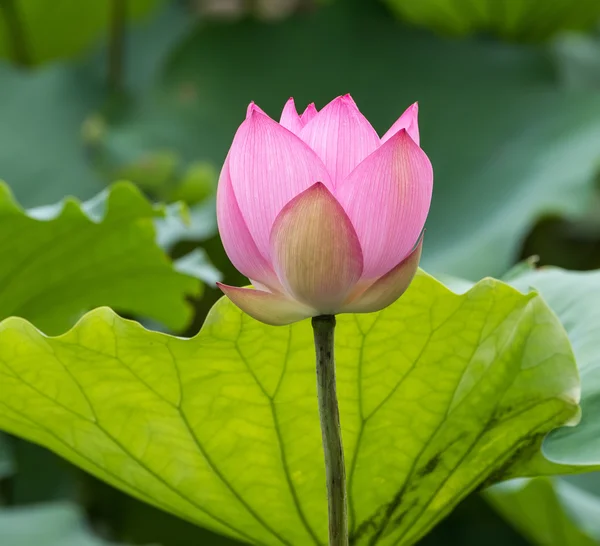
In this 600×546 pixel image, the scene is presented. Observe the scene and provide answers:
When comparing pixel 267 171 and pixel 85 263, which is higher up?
pixel 85 263

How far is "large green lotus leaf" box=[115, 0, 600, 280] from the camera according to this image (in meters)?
1.31

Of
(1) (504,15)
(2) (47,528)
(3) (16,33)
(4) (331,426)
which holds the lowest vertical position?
(4) (331,426)

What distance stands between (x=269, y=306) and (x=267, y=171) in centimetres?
6

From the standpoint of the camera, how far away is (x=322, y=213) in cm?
37

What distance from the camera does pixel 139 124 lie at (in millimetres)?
1752

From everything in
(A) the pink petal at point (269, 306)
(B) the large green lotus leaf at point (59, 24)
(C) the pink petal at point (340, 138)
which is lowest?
(A) the pink petal at point (269, 306)

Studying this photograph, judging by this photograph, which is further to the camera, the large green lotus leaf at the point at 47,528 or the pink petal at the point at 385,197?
the large green lotus leaf at the point at 47,528

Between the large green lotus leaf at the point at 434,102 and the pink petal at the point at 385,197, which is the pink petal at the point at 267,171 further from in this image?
the large green lotus leaf at the point at 434,102

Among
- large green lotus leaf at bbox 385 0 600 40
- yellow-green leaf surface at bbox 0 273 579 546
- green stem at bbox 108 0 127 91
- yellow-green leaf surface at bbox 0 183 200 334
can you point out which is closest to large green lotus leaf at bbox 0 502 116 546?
yellow-green leaf surface at bbox 0 183 200 334

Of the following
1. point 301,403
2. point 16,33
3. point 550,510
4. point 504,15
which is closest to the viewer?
point 301,403

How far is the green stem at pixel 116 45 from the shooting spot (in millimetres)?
1806

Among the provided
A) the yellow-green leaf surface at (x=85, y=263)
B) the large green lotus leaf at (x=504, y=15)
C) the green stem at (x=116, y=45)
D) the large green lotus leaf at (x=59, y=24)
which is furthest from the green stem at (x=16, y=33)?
the yellow-green leaf surface at (x=85, y=263)

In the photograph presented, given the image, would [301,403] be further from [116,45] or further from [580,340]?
[116,45]

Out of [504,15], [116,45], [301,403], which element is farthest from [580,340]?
[116,45]
